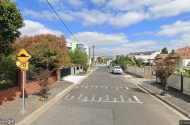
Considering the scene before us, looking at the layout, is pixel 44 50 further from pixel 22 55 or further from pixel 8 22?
pixel 8 22

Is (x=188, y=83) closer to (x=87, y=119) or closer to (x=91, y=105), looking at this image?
(x=91, y=105)

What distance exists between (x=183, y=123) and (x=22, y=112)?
6256mm

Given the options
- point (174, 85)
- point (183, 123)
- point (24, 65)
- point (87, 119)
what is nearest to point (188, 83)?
point (174, 85)

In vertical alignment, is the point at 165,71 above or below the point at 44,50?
below

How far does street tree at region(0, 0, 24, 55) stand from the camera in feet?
17.0

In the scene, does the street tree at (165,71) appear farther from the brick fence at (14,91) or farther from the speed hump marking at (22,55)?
the brick fence at (14,91)

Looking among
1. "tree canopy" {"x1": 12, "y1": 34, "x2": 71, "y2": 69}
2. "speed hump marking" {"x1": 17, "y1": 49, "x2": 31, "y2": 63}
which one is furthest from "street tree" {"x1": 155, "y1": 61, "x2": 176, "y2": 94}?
"speed hump marking" {"x1": 17, "y1": 49, "x2": 31, "y2": 63}

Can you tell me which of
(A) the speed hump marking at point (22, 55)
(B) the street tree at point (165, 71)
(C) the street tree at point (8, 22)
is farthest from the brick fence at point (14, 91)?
(B) the street tree at point (165, 71)

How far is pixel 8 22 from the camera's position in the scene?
5375 millimetres

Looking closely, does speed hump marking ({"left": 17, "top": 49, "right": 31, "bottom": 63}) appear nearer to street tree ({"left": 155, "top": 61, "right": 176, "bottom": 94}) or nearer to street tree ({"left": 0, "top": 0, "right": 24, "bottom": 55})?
street tree ({"left": 0, "top": 0, "right": 24, "bottom": 55})

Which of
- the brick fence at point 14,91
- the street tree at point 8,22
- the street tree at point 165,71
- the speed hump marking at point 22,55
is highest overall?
the street tree at point 8,22

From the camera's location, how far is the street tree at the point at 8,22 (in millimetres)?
5176

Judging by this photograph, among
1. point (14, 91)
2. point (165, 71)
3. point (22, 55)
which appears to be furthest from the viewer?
point (165, 71)

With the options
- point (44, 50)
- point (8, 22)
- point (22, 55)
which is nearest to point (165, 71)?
point (22, 55)
